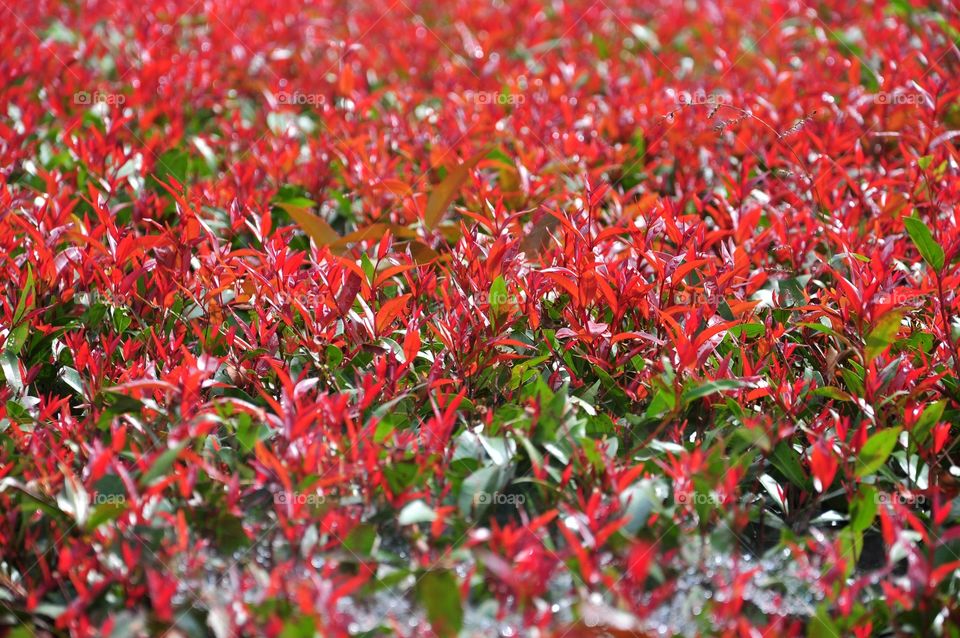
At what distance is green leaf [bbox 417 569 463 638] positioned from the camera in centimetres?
152

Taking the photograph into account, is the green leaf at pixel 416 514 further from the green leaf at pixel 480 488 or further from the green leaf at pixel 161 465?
the green leaf at pixel 161 465

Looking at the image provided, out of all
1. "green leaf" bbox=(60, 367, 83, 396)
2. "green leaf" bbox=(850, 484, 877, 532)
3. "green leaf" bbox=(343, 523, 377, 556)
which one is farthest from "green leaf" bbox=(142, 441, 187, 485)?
"green leaf" bbox=(850, 484, 877, 532)

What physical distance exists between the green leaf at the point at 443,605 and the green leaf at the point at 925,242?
4.23 feet

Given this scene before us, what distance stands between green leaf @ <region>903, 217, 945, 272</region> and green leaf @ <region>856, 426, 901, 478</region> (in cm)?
48

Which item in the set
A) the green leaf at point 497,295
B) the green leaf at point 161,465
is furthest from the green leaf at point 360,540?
the green leaf at point 497,295

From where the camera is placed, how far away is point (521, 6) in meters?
5.20

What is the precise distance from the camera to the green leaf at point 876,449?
1.87m

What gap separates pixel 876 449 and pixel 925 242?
1.79 ft

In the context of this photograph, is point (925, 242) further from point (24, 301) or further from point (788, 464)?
point (24, 301)

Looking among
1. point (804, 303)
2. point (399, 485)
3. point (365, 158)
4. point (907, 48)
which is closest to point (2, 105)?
point (365, 158)

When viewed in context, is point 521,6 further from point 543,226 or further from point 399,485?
point 399,485

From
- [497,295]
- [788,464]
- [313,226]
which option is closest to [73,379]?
[313,226]

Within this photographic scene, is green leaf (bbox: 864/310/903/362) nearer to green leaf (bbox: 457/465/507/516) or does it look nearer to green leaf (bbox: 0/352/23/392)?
green leaf (bbox: 457/465/507/516)

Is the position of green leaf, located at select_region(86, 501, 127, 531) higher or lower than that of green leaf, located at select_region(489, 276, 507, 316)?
lower
